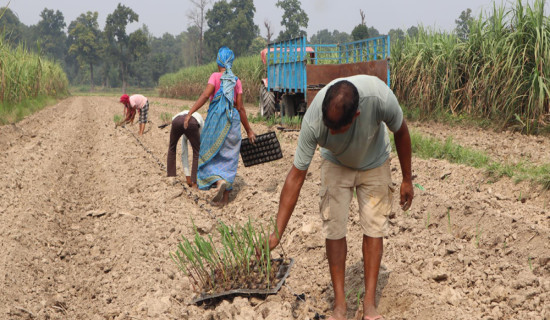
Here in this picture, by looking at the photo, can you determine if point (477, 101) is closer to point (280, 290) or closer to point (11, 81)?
point (280, 290)

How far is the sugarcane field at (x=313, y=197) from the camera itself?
280 centimetres

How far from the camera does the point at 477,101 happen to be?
29.8 ft

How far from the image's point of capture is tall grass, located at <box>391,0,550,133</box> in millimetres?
8000

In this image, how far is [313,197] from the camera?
533 centimetres

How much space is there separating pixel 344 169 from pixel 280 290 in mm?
882

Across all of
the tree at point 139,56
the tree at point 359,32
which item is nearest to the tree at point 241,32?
the tree at point 139,56

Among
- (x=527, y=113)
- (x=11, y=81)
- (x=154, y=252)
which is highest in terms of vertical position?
(x=11, y=81)

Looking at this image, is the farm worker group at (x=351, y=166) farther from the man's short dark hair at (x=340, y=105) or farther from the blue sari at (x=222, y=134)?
the blue sari at (x=222, y=134)

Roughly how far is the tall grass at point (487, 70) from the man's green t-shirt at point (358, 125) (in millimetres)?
6057

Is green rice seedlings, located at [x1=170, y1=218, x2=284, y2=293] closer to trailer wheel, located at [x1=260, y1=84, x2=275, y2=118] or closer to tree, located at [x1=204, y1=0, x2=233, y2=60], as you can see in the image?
trailer wheel, located at [x1=260, y1=84, x2=275, y2=118]

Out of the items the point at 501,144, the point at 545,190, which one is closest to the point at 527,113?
the point at 501,144

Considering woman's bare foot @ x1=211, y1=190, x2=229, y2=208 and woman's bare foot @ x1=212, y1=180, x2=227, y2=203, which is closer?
woman's bare foot @ x1=212, y1=180, x2=227, y2=203

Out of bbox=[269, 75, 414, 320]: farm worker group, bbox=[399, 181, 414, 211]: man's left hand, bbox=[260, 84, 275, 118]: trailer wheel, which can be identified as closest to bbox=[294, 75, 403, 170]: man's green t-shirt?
bbox=[269, 75, 414, 320]: farm worker group

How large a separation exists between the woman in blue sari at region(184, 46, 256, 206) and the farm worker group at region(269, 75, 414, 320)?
2.68 meters
